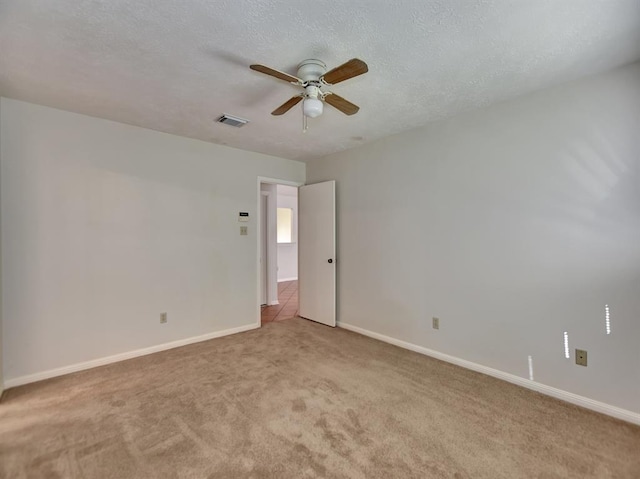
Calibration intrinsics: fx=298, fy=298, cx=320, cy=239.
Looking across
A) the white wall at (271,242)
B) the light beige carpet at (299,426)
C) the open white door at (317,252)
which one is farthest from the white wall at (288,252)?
the light beige carpet at (299,426)

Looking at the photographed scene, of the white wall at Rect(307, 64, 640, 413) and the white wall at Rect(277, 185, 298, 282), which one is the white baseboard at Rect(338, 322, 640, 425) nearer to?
the white wall at Rect(307, 64, 640, 413)

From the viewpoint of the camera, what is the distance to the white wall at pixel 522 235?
2113 mm

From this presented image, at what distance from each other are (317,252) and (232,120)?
85.0 inches

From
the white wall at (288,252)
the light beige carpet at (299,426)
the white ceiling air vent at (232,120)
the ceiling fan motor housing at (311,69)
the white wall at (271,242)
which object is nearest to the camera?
the light beige carpet at (299,426)

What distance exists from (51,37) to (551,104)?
3.50 meters

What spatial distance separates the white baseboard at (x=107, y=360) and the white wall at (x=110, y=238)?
0.16ft

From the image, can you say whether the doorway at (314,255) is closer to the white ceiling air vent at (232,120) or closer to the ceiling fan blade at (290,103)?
the white ceiling air vent at (232,120)

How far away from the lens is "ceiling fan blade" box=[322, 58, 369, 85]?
1.61m

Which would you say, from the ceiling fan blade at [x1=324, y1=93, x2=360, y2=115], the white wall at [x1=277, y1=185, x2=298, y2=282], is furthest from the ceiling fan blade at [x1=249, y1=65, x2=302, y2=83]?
the white wall at [x1=277, y1=185, x2=298, y2=282]

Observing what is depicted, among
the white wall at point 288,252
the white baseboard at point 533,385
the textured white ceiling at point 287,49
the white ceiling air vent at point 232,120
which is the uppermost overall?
the white ceiling air vent at point 232,120

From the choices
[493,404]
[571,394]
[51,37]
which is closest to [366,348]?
[493,404]

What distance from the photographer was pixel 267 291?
562 centimetres

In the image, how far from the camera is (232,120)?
2977mm

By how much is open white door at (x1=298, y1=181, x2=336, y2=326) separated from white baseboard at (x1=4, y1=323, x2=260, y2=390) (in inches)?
43.7
